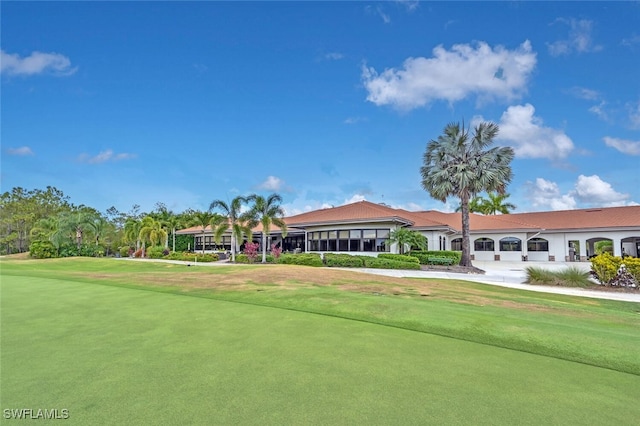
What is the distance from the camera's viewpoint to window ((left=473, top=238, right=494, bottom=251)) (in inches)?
1458

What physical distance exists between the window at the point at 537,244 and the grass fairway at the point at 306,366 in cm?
3195

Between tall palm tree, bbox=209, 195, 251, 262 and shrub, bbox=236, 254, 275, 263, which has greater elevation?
tall palm tree, bbox=209, 195, 251, 262

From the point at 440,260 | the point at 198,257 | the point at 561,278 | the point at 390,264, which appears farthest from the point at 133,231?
the point at 561,278

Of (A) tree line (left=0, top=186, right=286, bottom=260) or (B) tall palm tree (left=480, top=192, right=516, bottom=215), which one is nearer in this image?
(A) tree line (left=0, top=186, right=286, bottom=260)

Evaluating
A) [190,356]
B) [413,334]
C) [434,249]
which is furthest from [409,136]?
[190,356]

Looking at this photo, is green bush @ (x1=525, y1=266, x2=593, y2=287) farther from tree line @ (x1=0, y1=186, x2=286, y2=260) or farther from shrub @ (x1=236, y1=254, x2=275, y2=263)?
tree line @ (x1=0, y1=186, x2=286, y2=260)

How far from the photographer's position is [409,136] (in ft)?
102

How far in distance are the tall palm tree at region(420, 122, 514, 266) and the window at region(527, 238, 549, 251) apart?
13409 millimetres

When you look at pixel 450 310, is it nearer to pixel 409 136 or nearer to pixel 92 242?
pixel 409 136

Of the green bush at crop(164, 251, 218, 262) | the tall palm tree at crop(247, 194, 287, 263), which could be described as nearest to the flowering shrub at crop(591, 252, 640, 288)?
the tall palm tree at crop(247, 194, 287, 263)

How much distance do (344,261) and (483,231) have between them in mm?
18886

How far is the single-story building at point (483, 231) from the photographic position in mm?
28328

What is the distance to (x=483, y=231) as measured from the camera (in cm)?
3638

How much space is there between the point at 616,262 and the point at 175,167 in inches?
1470
